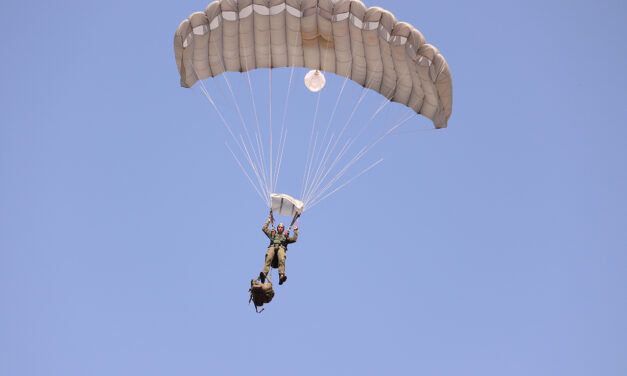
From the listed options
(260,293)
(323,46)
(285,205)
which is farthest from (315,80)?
(260,293)

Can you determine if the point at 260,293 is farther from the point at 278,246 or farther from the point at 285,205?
the point at 285,205

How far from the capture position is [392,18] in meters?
18.2

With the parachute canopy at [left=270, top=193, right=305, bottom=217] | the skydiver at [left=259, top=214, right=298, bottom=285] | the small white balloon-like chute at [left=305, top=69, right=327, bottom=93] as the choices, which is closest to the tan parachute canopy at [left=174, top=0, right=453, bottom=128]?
the small white balloon-like chute at [left=305, top=69, right=327, bottom=93]

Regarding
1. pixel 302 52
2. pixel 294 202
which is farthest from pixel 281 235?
pixel 302 52

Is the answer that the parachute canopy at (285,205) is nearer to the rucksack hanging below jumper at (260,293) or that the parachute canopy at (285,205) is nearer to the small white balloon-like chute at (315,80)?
the rucksack hanging below jumper at (260,293)

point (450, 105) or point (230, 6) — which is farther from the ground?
point (230, 6)

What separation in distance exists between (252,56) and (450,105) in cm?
428

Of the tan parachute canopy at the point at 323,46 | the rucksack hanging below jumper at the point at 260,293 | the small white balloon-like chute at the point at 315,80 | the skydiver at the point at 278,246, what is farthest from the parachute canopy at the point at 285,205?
the tan parachute canopy at the point at 323,46

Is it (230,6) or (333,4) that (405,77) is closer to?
(333,4)

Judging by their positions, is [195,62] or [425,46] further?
[195,62]

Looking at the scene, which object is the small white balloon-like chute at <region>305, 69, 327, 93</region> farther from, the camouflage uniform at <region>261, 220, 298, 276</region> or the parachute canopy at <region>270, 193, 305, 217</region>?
the camouflage uniform at <region>261, 220, 298, 276</region>

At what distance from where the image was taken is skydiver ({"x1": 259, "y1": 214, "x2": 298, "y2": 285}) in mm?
17703

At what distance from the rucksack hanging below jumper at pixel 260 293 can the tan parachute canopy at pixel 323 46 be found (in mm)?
4866

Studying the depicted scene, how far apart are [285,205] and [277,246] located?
0.97m
